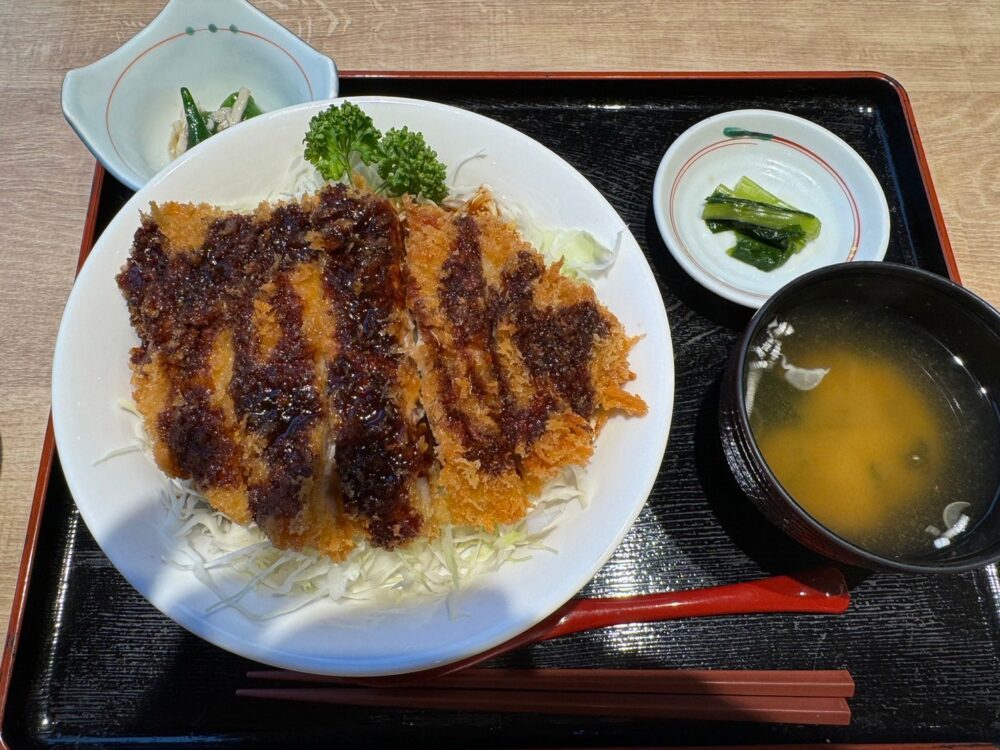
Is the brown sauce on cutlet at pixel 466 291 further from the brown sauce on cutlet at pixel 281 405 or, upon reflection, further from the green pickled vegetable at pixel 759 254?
the green pickled vegetable at pixel 759 254

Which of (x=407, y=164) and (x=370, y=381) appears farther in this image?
(x=407, y=164)

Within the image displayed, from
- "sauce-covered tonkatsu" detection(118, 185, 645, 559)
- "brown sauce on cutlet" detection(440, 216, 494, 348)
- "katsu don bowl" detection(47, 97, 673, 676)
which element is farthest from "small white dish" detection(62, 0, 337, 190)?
"brown sauce on cutlet" detection(440, 216, 494, 348)

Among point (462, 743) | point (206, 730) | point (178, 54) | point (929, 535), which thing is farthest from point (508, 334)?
point (178, 54)

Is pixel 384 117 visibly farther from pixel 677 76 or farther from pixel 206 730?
pixel 206 730

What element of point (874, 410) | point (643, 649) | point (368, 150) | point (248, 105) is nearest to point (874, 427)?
point (874, 410)

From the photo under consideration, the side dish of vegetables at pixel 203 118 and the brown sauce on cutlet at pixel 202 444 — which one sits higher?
the side dish of vegetables at pixel 203 118

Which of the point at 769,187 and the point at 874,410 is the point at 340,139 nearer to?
the point at 769,187

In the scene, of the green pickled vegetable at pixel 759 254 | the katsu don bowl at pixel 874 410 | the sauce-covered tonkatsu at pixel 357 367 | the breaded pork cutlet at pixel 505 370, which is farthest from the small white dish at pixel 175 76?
the katsu don bowl at pixel 874 410

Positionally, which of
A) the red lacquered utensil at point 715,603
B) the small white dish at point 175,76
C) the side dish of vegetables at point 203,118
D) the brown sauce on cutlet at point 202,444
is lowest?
the red lacquered utensil at point 715,603
